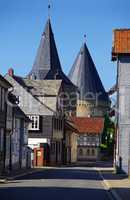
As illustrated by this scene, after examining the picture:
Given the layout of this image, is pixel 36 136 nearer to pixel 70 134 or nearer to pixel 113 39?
pixel 70 134

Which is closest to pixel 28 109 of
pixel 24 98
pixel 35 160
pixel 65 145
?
pixel 24 98

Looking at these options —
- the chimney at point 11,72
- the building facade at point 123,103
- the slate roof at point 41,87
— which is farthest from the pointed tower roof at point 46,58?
the building facade at point 123,103

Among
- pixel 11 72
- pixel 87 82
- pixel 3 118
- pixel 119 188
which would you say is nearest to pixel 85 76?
pixel 87 82

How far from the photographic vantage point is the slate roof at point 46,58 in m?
135

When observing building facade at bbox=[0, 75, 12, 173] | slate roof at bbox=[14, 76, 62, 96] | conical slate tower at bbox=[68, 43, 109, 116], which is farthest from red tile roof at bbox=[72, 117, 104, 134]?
building facade at bbox=[0, 75, 12, 173]

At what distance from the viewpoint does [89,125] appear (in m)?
131

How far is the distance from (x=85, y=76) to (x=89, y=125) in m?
37.9

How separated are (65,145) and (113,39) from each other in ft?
129

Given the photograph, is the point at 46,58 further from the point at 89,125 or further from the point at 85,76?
the point at 85,76

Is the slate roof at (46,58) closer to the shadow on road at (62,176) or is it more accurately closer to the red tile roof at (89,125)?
the red tile roof at (89,125)

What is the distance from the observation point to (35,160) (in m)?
72.0

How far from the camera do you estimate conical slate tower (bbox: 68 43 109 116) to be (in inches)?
6481

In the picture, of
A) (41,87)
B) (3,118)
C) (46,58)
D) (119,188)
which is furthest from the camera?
(46,58)

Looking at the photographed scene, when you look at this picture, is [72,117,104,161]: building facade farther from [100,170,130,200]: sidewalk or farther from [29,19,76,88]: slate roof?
[100,170,130,200]: sidewalk
